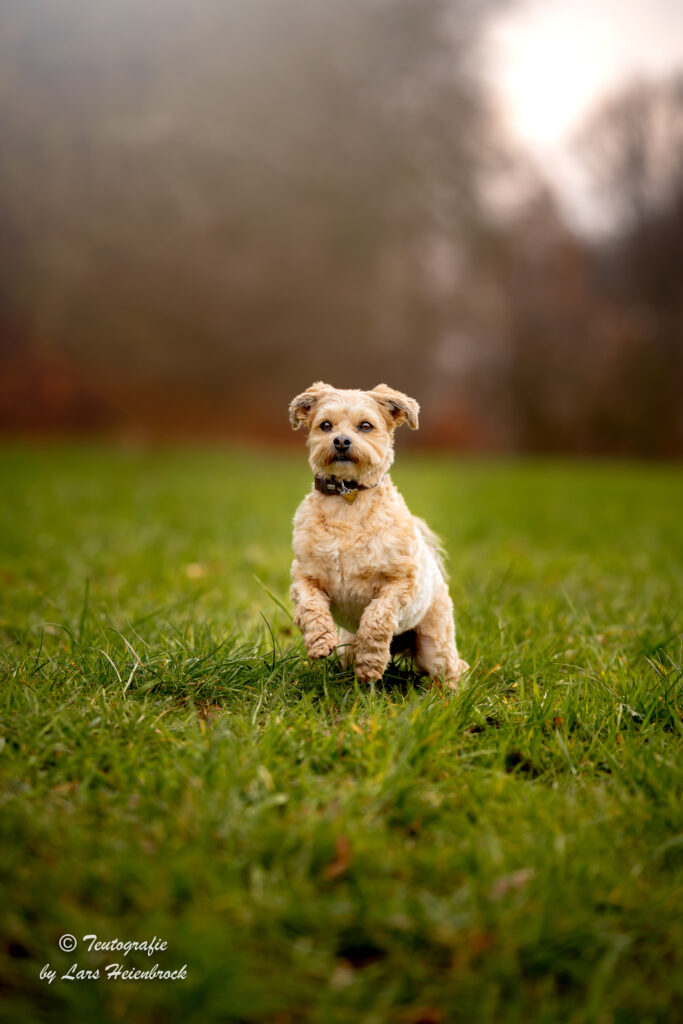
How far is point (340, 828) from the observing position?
198 cm

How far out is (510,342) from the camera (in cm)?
2586

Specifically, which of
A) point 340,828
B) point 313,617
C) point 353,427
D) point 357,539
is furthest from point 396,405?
point 340,828

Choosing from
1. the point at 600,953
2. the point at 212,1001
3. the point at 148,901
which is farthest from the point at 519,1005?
the point at 148,901

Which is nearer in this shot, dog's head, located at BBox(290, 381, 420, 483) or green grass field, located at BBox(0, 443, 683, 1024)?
green grass field, located at BBox(0, 443, 683, 1024)

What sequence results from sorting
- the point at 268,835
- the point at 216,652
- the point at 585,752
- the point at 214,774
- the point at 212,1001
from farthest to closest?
the point at 216,652
the point at 585,752
the point at 214,774
the point at 268,835
the point at 212,1001

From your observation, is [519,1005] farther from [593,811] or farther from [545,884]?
[593,811]

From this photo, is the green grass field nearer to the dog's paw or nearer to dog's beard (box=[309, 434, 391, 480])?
the dog's paw

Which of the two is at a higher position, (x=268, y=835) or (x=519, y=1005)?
(x=268, y=835)

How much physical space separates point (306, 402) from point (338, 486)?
37 centimetres

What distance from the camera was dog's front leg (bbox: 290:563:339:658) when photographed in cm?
254

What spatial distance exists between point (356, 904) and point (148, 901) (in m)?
0.50

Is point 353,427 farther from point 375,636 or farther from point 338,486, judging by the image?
point 375,636

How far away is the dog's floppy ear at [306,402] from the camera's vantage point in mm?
2840

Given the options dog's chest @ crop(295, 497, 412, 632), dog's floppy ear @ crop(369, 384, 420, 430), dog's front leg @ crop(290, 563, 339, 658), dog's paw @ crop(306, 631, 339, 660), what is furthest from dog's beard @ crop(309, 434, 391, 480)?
dog's paw @ crop(306, 631, 339, 660)
